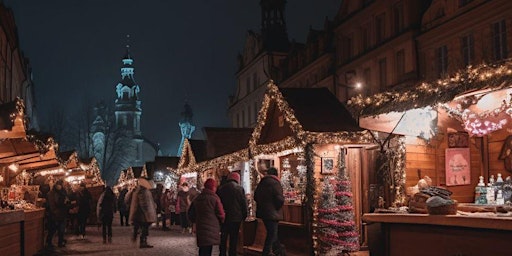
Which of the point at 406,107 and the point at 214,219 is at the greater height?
the point at 406,107

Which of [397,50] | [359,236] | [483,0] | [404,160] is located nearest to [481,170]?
[404,160]

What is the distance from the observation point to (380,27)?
34.2 meters

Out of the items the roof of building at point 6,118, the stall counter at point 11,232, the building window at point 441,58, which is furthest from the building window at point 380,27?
the roof of building at point 6,118

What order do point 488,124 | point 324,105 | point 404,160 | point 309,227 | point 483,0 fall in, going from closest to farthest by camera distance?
point 488,124 → point 404,160 → point 309,227 → point 324,105 → point 483,0

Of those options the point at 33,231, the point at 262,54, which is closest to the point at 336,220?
the point at 33,231

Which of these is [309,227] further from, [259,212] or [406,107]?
[406,107]

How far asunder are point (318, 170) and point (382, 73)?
787 inches

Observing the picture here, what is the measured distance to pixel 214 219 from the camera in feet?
39.1

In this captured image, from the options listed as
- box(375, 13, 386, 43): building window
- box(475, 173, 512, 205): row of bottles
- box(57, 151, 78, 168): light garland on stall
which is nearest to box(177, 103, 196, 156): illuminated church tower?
box(375, 13, 386, 43): building window

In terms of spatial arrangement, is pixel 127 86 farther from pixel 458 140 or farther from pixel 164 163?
pixel 458 140

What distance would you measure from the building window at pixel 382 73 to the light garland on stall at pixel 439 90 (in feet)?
71.8

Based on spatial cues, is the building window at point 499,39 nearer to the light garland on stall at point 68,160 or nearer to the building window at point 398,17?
the building window at point 398,17

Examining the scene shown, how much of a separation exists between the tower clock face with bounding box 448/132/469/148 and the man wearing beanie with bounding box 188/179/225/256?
14.6ft

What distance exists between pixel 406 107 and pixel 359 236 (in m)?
6.24
